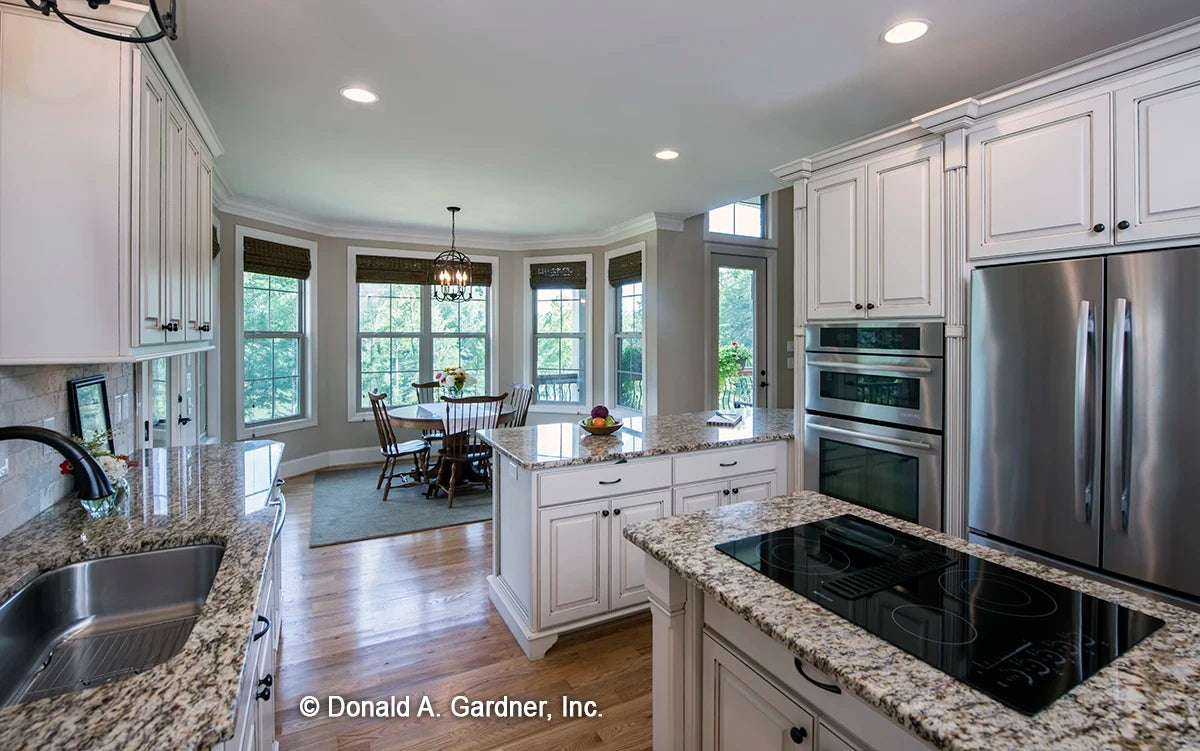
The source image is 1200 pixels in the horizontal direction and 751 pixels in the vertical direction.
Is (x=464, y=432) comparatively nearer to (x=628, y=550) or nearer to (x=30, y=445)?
(x=628, y=550)

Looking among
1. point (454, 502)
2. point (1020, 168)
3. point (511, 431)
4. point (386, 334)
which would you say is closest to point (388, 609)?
point (511, 431)

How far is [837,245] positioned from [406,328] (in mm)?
5032

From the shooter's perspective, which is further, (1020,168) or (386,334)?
(386,334)

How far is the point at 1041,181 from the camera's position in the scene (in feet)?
6.72

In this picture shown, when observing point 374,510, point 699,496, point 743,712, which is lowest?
point 374,510

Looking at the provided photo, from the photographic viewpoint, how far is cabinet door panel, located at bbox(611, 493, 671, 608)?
264cm

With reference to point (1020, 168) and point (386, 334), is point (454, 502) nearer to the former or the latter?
point (386, 334)

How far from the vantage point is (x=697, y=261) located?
5691 millimetres

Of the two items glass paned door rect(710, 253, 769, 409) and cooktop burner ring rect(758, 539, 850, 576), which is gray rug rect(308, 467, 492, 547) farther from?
cooktop burner ring rect(758, 539, 850, 576)

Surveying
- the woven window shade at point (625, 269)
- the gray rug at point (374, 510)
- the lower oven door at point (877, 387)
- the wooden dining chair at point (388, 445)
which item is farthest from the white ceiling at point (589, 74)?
the gray rug at point (374, 510)

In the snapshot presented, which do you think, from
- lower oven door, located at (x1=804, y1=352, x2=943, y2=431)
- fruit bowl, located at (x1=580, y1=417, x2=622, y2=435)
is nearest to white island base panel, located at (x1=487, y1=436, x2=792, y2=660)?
fruit bowl, located at (x1=580, y1=417, x2=622, y2=435)

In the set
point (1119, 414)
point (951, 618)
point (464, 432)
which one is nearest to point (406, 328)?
point (464, 432)

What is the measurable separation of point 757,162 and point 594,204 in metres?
1.67

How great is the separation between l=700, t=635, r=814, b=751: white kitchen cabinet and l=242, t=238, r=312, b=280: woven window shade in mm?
5401
